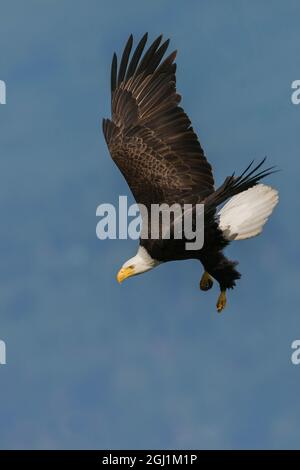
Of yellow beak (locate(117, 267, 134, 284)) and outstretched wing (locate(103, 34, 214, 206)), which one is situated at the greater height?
outstretched wing (locate(103, 34, 214, 206))

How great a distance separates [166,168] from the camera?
54.2 ft

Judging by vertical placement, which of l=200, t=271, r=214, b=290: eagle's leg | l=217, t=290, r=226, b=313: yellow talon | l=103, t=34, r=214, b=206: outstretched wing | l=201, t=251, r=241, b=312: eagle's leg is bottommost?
l=217, t=290, r=226, b=313: yellow talon

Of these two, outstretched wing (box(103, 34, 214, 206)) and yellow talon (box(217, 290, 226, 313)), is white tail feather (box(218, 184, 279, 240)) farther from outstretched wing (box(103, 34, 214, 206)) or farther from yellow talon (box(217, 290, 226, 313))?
yellow talon (box(217, 290, 226, 313))

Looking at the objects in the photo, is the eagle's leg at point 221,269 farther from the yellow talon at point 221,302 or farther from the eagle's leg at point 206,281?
the eagle's leg at point 206,281

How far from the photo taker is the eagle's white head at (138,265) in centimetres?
1574

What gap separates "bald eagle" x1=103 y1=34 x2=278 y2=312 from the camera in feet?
51.1

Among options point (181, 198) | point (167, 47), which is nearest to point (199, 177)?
point (181, 198)

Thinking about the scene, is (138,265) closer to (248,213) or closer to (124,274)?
(124,274)

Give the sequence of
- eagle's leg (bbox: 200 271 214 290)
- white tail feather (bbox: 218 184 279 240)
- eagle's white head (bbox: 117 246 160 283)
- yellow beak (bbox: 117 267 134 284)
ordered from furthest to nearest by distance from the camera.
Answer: eagle's leg (bbox: 200 271 214 290) < yellow beak (bbox: 117 267 134 284) < eagle's white head (bbox: 117 246 160 283) < white tail feather (bbox: 218 184 279 240)

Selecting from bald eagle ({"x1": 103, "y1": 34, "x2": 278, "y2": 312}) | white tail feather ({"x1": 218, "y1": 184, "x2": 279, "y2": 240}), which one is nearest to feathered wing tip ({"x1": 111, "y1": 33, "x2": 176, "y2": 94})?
bald eagle ({"x1": 103, "y1": 34, "x2": 278, "y2": 312})

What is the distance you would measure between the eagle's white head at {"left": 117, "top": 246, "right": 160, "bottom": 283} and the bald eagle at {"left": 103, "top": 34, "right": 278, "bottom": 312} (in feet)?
0.04

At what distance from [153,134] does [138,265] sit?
74.8 inches

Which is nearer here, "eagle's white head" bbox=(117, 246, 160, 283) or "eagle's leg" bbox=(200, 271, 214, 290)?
"eagle's white head" bbox=(117, 246, 160, 283)

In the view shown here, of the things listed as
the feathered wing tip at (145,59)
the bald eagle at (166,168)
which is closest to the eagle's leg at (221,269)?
the bald eagle at (166,168)
